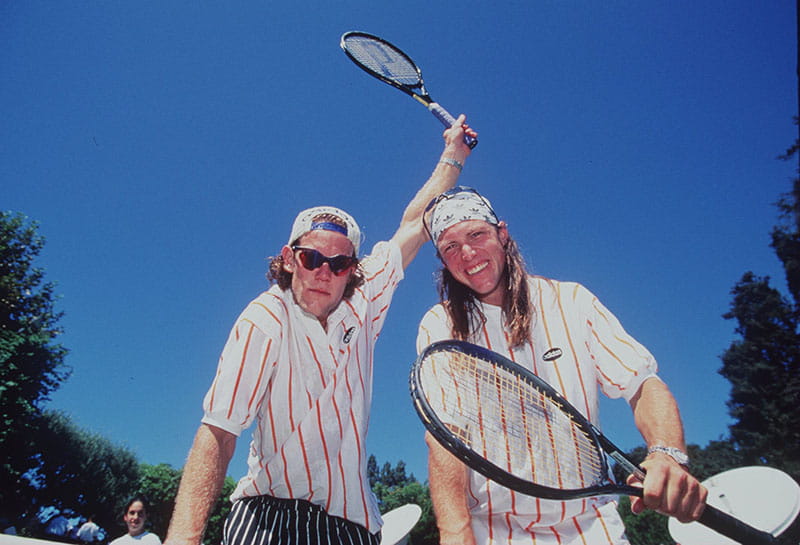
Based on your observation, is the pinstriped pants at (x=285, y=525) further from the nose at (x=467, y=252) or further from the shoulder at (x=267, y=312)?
the nose at (x=467, y=252)

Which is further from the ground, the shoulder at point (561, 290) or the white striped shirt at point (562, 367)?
the shoulder at point (561, 290)

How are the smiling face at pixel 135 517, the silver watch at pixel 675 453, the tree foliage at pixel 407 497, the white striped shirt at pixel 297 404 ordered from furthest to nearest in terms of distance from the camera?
the tree foliage at pixel 407 497 < the smiling face at pixel 135 517 < the white striped shirt at pixel 297 404 < the silver watch at pixel 675 453

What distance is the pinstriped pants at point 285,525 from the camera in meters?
2.50

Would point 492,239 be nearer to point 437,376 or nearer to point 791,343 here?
point 437,376

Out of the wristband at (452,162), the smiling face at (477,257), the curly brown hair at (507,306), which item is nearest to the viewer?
the curly brown hair at (507,306)

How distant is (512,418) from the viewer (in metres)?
2.33

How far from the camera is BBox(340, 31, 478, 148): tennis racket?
6324 mm

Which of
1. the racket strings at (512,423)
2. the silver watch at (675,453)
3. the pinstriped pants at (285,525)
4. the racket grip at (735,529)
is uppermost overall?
the racket strings at (512,423)

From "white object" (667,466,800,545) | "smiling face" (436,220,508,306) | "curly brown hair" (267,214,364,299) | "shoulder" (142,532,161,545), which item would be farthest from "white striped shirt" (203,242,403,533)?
"shoulder" (142,532,161,545)

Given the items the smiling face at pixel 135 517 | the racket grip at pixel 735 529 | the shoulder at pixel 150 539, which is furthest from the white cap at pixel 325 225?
the smiling face at pixel 135 517

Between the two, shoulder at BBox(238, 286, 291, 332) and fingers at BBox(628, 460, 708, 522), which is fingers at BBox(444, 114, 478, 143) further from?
fingers at BBox(628, 460, 708, 522)

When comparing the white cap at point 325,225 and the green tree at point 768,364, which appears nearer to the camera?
the white cap at point 325,225

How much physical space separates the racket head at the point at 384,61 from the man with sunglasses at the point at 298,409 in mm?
3677

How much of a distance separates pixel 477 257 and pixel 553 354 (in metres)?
0.82
